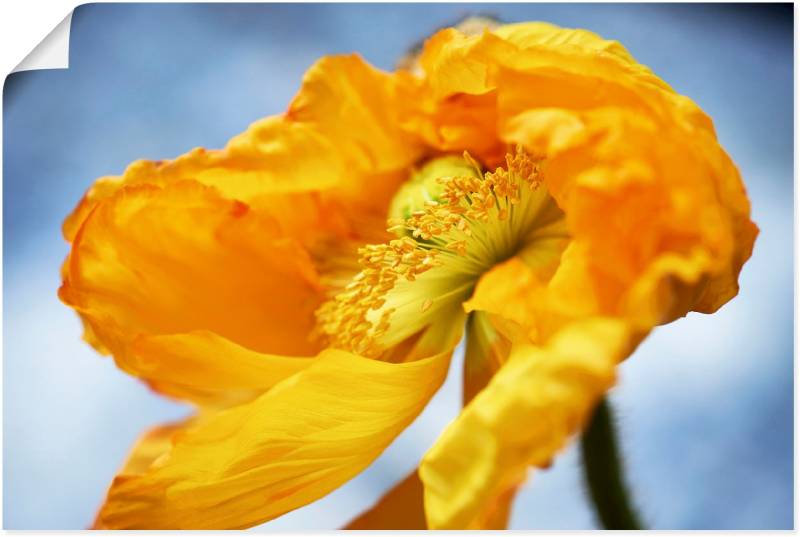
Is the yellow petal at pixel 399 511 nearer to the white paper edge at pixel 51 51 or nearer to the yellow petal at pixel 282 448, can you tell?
the yellow petal at pixel 282 448

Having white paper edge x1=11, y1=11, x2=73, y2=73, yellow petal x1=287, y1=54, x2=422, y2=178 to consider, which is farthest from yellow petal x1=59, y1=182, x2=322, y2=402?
white paper edge x1=11, y1=11, x2=73, y2=73

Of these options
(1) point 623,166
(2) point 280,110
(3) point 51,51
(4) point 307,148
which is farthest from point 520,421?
(3) point 51,51

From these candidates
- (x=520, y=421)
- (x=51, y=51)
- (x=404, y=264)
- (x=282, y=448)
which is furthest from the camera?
(x=51, y=51)

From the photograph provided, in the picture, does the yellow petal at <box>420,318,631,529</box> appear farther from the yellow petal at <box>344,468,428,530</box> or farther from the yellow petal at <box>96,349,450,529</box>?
the yellow petal at <box>344,468,428,530</box>

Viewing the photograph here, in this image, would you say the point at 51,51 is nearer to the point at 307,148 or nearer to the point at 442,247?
the point at 307,148

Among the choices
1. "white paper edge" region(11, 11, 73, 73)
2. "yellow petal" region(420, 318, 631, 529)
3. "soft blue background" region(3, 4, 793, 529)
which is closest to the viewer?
"yellow petal" region(420, 318, 631, 529)

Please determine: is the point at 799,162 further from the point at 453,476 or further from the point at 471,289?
the point at 453,476
